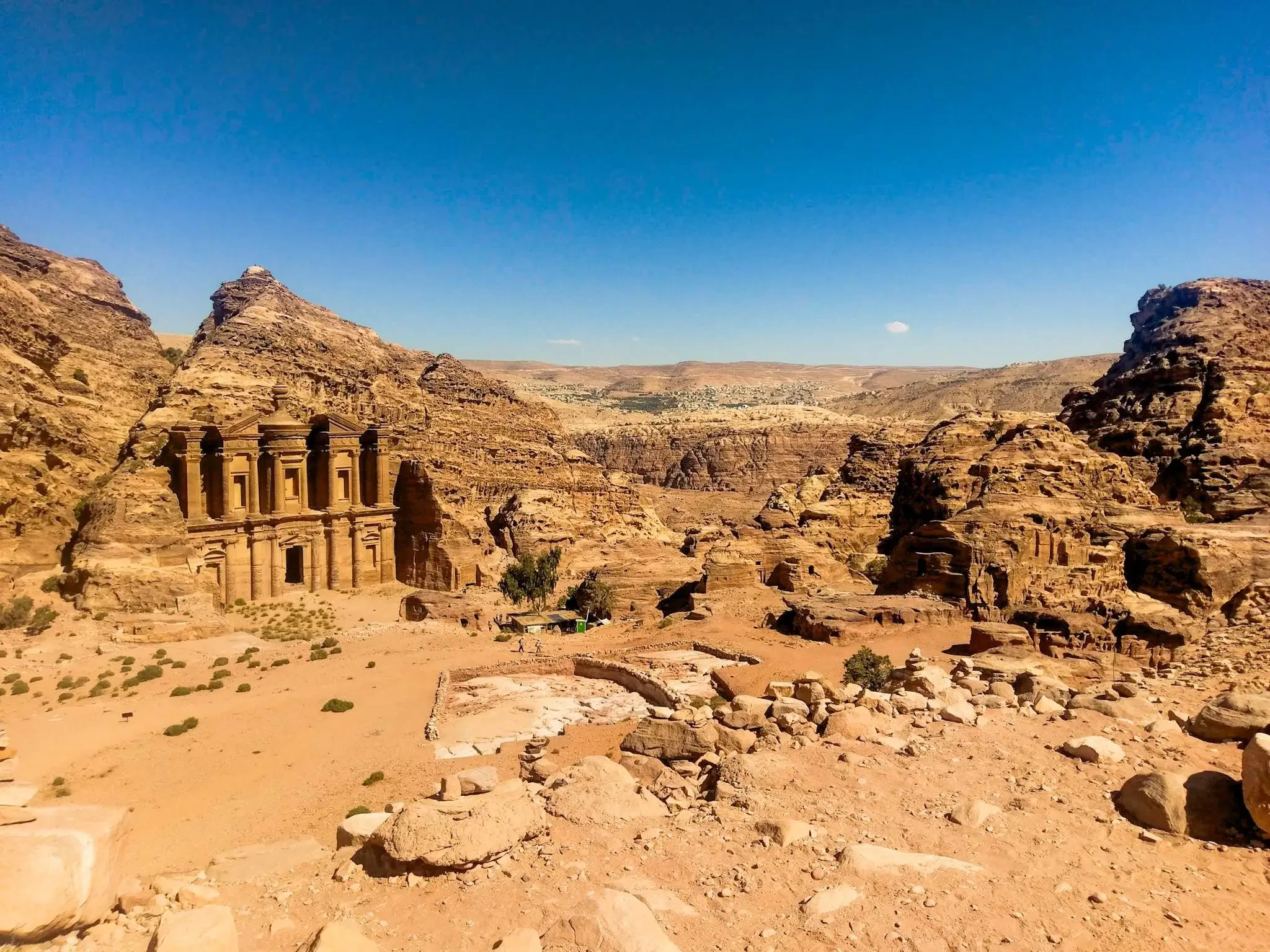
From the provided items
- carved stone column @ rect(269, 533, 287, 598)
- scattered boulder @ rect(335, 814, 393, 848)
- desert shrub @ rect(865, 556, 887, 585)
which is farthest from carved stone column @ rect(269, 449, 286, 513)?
scattered boulder @ rect(335, 814, 393, 848)

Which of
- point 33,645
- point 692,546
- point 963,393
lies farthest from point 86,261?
point 963,393

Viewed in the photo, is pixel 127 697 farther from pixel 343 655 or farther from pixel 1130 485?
pixel 1130 485

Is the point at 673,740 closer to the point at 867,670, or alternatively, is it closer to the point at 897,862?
the point at 897,862

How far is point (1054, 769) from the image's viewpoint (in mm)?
8680

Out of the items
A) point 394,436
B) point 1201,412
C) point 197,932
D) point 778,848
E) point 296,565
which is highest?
point 1201,412

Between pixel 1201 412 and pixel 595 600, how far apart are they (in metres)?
36.4

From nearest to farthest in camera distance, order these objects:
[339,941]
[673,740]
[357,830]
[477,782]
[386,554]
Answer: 1. [339,941]
2. [357,830]
3. [477,782]
4. [673,740]
5. [386,554]

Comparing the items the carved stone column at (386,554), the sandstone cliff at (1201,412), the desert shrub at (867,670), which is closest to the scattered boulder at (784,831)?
the desert shrub at (867,670)

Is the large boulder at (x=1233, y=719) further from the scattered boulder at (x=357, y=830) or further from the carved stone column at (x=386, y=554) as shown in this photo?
the carved stone column at (x=386, y=554)

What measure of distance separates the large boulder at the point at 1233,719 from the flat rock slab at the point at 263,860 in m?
10.5

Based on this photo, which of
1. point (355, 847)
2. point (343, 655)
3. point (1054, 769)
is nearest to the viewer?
point (355, 847)

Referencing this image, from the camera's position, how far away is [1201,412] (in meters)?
41.1

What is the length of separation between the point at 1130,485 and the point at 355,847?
32.2 metres

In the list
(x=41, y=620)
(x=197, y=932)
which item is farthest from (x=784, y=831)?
(x=41, y=620)
